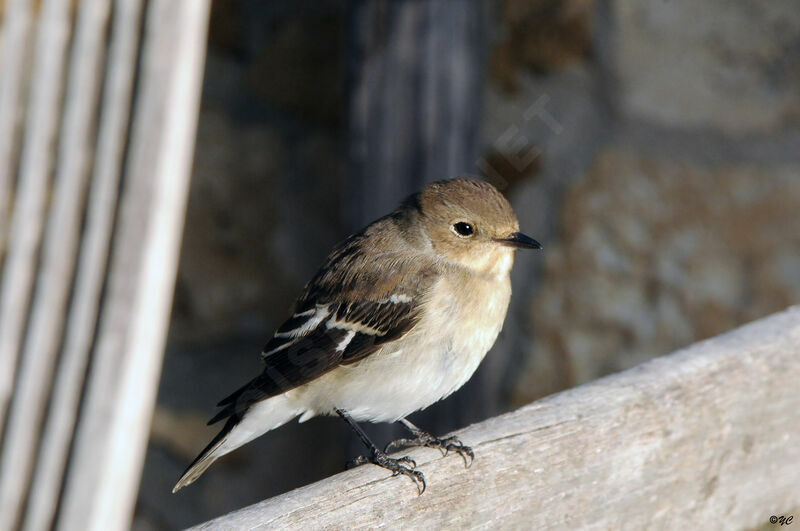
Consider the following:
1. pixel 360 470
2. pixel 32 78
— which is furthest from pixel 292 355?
pixel 32 78

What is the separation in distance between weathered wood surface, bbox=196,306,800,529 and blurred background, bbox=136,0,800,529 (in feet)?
2.89

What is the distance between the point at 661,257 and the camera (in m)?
3.70

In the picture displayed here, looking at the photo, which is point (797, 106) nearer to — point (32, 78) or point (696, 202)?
point (696, 202)

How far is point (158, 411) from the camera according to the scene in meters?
4.08

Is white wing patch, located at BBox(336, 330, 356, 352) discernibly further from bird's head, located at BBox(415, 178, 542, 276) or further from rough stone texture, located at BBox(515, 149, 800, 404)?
rough stone texture, located at BBox(515, 149, 800, 404)

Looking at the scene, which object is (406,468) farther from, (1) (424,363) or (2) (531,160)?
(2) (531,160)

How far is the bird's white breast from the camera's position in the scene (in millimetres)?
3072

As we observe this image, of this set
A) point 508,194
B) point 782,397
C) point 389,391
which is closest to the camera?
point 782,397

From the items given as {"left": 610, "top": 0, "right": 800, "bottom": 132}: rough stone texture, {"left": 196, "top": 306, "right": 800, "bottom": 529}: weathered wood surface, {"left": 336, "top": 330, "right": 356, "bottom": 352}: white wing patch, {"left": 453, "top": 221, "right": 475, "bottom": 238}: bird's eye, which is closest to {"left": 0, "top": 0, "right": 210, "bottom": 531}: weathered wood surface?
{"left": 196, "top": 306, "right": 800, "bottom": 529}: weathered wood surface

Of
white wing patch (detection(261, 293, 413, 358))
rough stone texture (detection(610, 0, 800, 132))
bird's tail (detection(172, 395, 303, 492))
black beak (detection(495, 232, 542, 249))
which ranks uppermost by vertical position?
rough stone texture (detection(610, 0, 800, 132))

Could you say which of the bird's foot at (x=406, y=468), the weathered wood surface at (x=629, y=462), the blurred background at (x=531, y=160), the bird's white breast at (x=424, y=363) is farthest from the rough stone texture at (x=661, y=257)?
the bird's foot at (x=406, y=468)

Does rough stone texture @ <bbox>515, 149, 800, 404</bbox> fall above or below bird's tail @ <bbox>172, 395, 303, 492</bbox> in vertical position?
above

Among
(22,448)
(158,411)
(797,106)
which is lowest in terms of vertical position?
(158,411)

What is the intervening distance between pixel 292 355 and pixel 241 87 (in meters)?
1.28
